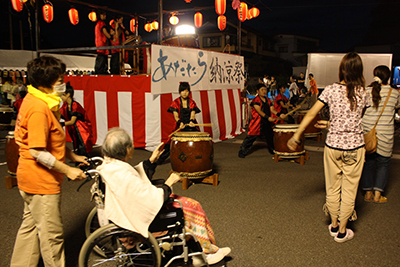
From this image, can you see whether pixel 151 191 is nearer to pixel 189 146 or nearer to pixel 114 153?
pixel 114 153

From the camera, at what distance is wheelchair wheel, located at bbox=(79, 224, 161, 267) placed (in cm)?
238

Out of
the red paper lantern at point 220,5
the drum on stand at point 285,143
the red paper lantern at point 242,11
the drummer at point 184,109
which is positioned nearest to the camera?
the drummer at point 184,109

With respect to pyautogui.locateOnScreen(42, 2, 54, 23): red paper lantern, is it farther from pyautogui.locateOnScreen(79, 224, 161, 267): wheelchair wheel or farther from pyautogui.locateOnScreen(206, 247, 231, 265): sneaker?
pyautogui.locateOnScreen(206, 247, 231, 265): sneaker

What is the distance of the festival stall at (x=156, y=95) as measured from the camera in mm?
7699

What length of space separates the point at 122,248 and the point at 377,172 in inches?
143

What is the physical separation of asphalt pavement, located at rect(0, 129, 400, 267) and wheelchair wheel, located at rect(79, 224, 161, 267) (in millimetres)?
725

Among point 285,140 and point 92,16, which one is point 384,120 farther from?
point 92,16

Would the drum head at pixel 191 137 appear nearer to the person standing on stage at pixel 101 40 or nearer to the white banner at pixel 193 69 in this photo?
the white banner at pixel 193 69

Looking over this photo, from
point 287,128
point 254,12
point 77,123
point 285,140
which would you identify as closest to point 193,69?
point 287,128

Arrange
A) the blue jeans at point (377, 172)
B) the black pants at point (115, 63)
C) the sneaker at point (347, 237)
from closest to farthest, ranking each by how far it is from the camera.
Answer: the sneaker at point (347, 237) < the blue jeans at point (377, 172) < the black pants at point (115, 63)

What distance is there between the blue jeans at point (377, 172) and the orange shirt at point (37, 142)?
3.89 meters

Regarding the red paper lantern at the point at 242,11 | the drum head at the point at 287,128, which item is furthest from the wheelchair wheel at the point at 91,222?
the red paper lantern at the point at 242,11

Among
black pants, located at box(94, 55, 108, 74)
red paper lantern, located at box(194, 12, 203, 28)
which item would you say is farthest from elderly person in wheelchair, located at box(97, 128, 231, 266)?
red paper lantern, located at box(194, 12, 203, 28)

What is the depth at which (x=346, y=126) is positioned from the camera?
3.22 m
